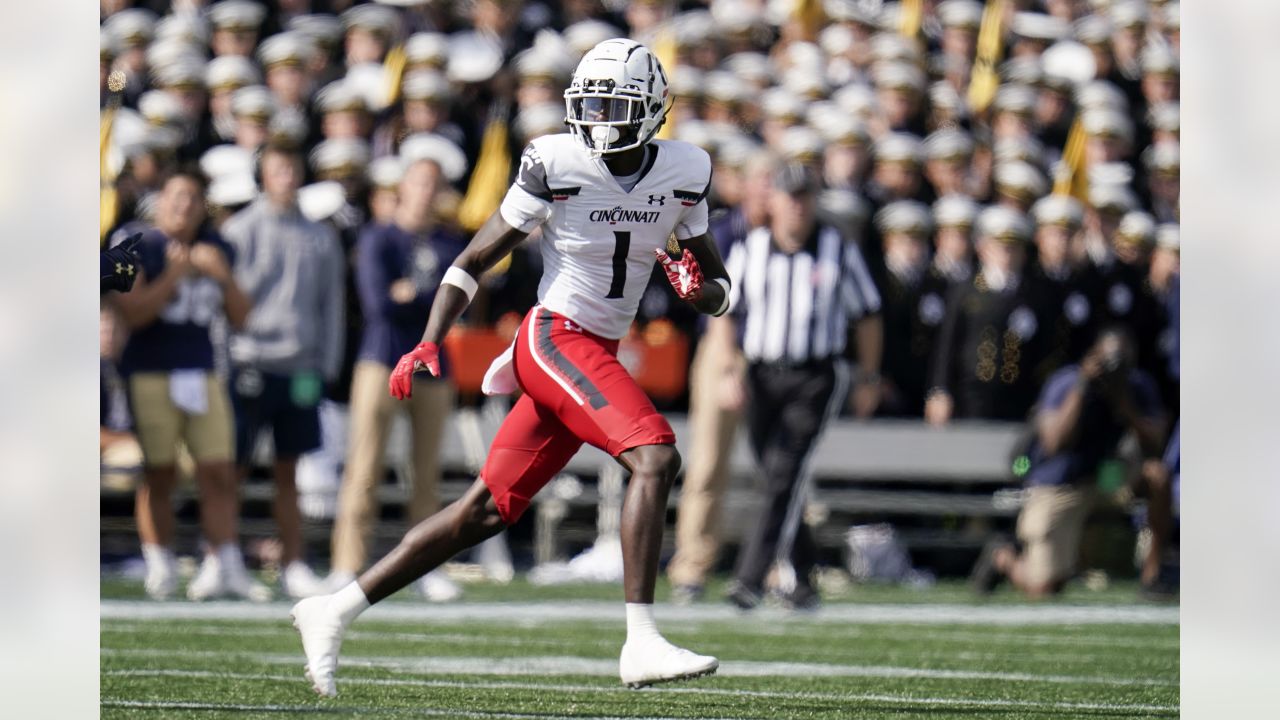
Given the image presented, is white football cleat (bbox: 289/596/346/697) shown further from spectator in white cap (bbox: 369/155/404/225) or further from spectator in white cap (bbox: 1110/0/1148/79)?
spectator in white cap (bbox: 1110/0/1148/79)

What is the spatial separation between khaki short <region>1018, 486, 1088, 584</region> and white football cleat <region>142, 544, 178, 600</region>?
3839 mm

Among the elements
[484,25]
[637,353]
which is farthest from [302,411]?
[484,25]

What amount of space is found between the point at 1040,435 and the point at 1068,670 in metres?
3.49

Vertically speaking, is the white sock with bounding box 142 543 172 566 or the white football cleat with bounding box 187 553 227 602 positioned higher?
the white sock with bounding box 142 543 172 566

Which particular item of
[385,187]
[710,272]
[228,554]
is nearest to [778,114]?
[385,187]

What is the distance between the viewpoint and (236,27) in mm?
11125

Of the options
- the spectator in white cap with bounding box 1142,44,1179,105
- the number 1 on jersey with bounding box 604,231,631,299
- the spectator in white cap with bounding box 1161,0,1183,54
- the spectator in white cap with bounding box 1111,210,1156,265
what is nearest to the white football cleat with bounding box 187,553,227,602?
the number 1 on jersey with bounding box 604,231,631,299

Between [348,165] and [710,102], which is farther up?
[710,102]

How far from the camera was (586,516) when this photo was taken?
10789 mm

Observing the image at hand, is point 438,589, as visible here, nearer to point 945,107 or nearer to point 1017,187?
point 1017,187

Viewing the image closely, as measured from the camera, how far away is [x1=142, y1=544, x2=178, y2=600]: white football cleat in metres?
8.41

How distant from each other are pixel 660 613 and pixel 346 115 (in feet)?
11.1

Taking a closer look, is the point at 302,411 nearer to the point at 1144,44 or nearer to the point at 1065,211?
the point at 1065,211
